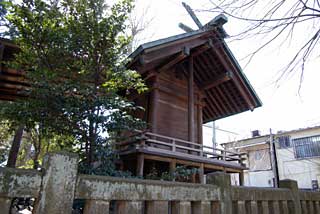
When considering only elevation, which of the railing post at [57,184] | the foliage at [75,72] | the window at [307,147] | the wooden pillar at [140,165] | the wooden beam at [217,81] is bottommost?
the railing post at [57,184]

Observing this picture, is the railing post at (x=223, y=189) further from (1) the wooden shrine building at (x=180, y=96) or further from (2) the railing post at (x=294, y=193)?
(1) the wooden shrine building at (x=180, y=96)

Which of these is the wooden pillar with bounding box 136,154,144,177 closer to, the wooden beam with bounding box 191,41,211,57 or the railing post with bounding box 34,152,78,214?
the wooden beam with bounding box 191,41,211,57

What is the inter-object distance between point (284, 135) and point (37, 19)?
22.4 meters

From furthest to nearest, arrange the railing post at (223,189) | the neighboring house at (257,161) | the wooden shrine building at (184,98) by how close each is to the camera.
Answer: the neighboring house at (257,161) < the wooden shrine building at (184,98) < the railing post at (223,189)

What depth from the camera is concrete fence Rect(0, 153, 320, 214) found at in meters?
1.49

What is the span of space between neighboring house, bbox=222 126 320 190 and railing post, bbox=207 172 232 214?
704 inches

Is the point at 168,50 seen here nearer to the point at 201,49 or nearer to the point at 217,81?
the point at 201,49

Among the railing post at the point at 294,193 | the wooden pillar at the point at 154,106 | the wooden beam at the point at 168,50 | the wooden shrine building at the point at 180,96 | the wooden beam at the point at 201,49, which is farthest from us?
the wooden beam at the point at 201,49

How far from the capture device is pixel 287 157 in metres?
21.6

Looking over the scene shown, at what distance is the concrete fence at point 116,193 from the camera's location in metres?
1.49

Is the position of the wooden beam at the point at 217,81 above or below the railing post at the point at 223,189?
above

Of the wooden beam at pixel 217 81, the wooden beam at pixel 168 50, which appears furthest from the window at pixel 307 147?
the wooden beam at pixel 168 50

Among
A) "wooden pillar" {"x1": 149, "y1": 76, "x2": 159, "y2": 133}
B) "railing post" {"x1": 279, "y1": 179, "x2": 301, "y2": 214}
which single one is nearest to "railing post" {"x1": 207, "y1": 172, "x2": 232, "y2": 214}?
"railing post" {"x1": 279, "y1": 179, "x2": 301, "y2": 214}

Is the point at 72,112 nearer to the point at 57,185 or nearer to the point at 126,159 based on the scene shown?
the point at 57,185
